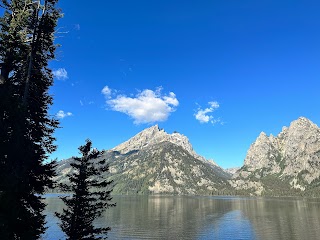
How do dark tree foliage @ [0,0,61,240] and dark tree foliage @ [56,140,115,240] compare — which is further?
dark tree foliage @ [56,140,115,240]

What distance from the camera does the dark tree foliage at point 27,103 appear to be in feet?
66.8

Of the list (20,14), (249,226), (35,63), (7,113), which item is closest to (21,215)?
(7,113)

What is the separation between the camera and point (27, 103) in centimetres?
2408

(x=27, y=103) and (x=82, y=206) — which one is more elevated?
(x=27, y=103)

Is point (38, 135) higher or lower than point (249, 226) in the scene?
higher

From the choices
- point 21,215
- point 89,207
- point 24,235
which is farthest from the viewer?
point 89,207

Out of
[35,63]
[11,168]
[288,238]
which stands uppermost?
[35,63]

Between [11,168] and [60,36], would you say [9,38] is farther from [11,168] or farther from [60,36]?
[11,168]

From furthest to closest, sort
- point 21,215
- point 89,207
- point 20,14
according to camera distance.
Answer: point 89,207 < point 20,14 < point 21,215

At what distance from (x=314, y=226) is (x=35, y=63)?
5586 inches

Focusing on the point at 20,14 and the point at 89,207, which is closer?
the point at 20,14

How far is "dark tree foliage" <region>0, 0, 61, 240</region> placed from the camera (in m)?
20.4

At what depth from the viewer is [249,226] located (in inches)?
5468

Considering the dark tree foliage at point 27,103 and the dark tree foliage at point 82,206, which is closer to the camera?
the dark tree foliage at point 27,103
